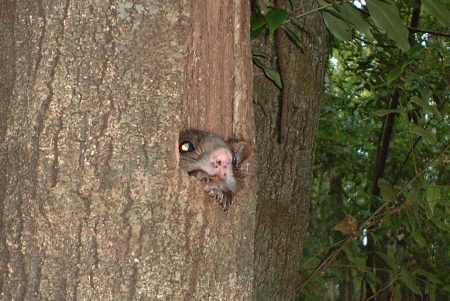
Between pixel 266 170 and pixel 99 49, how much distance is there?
2.04 meters

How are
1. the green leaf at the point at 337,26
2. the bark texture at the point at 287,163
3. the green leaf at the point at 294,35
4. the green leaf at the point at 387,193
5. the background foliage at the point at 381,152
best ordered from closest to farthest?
the green leaf at the point at 337,26
the background foliage at the point at 381,152
the green leaf at the point at 294,35
the bark texture at the point at 287,163
the green leaf at the point at 387,193

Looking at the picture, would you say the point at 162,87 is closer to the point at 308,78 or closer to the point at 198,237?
the point at 198,237

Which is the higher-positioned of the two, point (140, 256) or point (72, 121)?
point (72, 121)

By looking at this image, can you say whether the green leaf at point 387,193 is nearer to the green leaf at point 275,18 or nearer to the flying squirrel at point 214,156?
the flying squirrel at point 214,156

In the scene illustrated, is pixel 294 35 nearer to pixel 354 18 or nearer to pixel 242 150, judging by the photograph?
pixel 354 18

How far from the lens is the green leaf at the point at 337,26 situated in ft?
9.61

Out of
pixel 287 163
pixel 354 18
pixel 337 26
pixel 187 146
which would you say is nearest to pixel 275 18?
pixel 354 18

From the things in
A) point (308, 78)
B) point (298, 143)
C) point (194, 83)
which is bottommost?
point (194, 83)

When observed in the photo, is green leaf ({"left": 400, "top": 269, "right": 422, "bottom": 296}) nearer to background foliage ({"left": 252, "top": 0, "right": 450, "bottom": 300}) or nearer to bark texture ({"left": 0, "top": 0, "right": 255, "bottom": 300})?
background foliage ({"left": 252, "top": 0, "right": 450, "bottom": 300})

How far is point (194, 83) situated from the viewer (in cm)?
236

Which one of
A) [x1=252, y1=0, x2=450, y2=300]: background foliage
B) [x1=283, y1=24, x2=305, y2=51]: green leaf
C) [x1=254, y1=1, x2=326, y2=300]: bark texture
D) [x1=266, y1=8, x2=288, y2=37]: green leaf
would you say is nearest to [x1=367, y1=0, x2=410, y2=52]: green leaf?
[x1=252, y1=0, x2=450, y2=300]: background foliage

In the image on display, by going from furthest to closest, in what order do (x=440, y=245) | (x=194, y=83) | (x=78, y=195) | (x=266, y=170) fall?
1. (x=440, y=245)
2. (x=266, y=170)
3. (x=194, y=83)
4. (x=78, y=195)

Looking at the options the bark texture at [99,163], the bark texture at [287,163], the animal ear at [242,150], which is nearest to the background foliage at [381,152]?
the bark texture at [287,163]

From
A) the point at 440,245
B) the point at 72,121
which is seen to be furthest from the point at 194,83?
the point at 440,245
